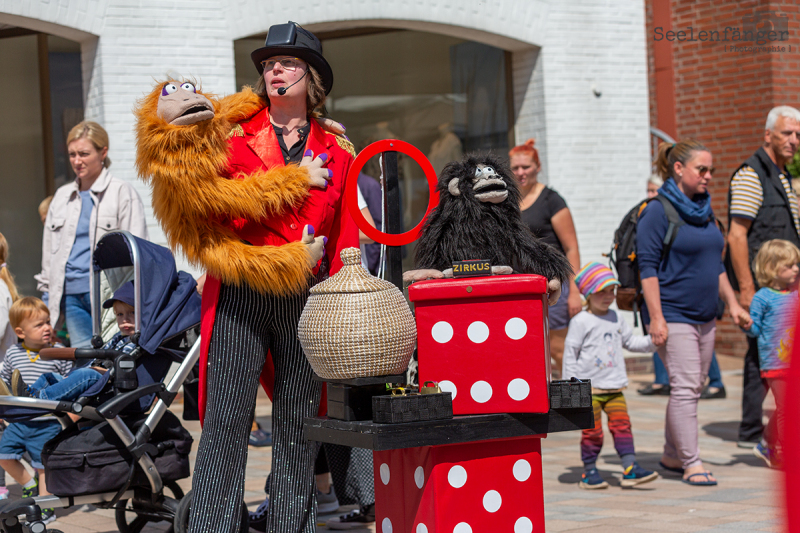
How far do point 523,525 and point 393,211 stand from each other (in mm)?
1187

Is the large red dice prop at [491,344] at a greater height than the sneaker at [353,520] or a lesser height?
→ greater

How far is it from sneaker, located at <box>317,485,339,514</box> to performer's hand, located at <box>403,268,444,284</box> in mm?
1876

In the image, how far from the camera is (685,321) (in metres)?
5.40

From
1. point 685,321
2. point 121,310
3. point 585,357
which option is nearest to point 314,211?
point 121,310

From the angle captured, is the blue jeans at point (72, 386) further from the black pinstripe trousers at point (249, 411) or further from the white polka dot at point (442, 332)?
the white polka dot at point (442, 332)

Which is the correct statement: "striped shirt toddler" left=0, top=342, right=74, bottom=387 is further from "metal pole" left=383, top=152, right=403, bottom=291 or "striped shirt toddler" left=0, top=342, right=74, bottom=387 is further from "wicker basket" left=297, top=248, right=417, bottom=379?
"wicker basket" left=297, top=248, right=417, bottom=379

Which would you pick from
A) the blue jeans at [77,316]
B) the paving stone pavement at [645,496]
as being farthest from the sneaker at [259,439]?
the blue jeans at [77,316]

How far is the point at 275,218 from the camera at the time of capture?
3.29 meters

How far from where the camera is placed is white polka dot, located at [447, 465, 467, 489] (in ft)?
9.73

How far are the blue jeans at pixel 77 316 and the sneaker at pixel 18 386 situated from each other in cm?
103

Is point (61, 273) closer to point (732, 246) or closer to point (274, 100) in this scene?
point (274, 100)

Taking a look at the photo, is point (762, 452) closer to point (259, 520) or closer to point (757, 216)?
point (757, 216)

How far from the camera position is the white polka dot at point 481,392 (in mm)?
2990

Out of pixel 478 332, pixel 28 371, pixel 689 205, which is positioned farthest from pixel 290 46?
pixel 689 205
